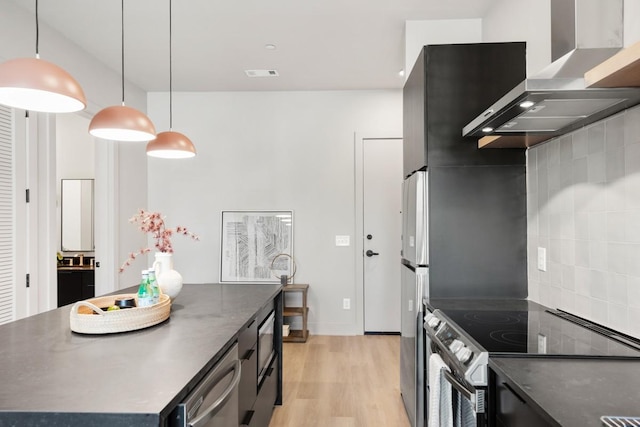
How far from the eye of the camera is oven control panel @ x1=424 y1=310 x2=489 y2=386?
1.29 meters

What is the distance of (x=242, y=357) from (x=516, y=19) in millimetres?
2492

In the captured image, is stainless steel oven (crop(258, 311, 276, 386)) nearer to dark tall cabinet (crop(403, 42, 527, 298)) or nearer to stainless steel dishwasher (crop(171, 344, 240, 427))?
stainless steel dishwasher (crop(171, 344, 240, 427))

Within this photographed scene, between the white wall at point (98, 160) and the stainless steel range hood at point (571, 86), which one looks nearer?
the stainless steel range hood at point (571, 86)

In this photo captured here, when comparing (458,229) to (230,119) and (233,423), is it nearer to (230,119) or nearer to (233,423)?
(233,423)

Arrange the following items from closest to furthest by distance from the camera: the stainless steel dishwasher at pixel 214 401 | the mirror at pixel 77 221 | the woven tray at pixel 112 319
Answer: the stainless steel dishwasher at pixel 214 401 < the woven tray at pixel 112 319 < the mirror at pixel 77 221

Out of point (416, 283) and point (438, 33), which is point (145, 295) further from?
point (438, 33)

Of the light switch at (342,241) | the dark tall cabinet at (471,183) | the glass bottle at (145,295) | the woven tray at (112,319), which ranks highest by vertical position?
the dark tall cabinet at (471,183)

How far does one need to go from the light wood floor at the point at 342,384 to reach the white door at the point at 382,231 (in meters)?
0.29

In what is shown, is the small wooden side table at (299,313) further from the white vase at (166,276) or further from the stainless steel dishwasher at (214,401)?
the stainless steel dishwasher at (214,401)

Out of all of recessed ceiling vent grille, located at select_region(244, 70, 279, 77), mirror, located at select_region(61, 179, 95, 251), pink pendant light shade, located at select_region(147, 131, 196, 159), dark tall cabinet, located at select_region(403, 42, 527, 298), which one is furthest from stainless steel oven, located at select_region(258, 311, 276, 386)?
mirror, located at select_region(61, 179, 95, 251)

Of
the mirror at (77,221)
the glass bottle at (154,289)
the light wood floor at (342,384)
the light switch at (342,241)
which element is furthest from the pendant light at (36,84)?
the mirror at (77,221)

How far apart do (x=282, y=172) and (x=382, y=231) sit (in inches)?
53.9

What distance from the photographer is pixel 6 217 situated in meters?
2.76

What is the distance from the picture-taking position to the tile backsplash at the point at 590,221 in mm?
1459
